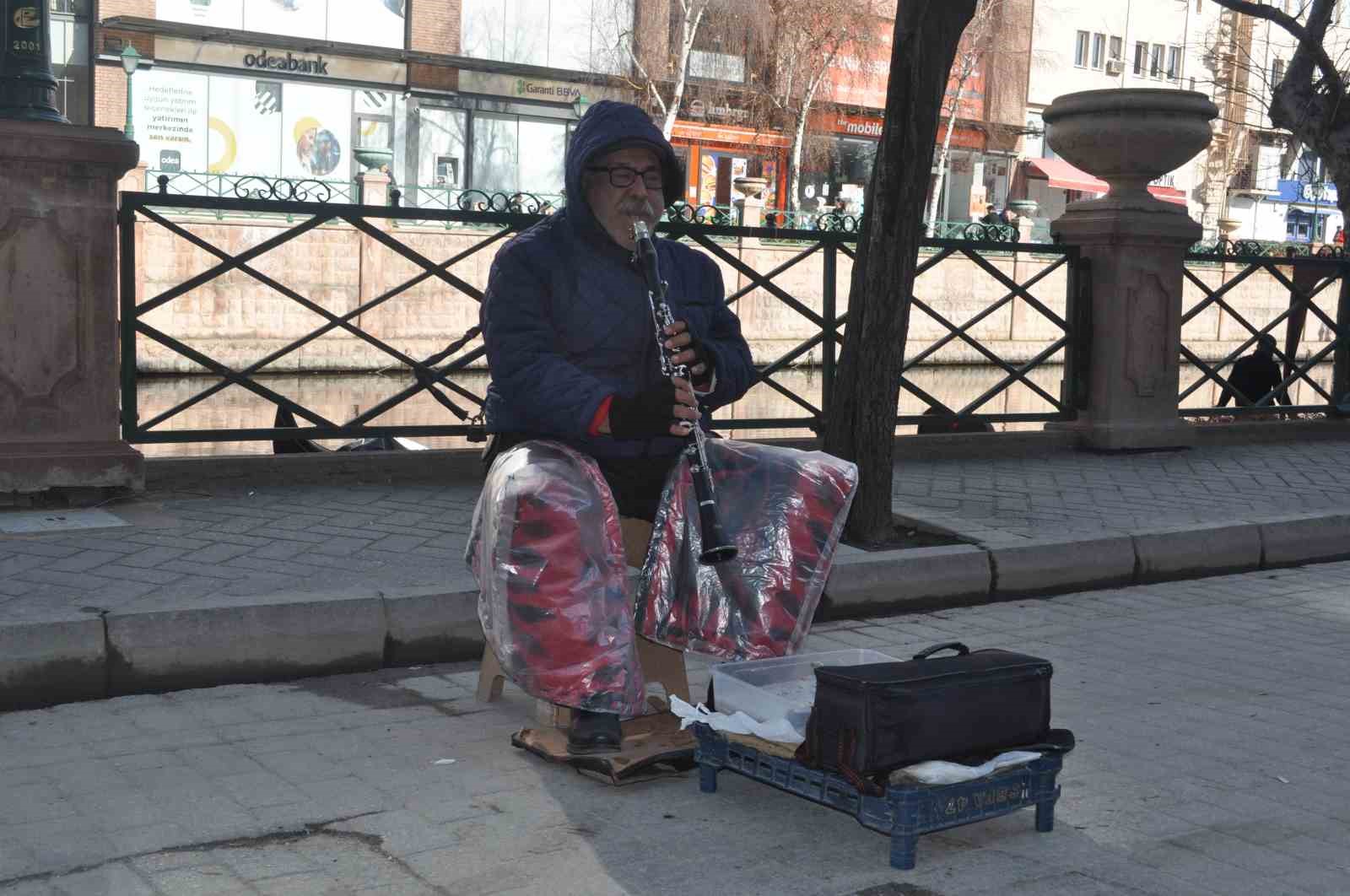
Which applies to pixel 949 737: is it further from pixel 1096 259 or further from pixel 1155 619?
pixel 1096 259

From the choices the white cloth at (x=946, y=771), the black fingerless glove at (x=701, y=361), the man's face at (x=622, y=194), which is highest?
the man's face at (x=622, y=194)

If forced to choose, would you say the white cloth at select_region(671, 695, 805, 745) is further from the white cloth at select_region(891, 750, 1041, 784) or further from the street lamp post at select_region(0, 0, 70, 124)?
the street lamp post at select_region(0, 0, 70, 124)

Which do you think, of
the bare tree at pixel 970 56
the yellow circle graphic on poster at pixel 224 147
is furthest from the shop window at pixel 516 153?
the bare tree at pixel 970 56

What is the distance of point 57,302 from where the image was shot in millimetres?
6613

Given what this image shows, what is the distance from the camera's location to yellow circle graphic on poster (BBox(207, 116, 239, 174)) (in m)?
34.2

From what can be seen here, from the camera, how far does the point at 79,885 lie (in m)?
3.16

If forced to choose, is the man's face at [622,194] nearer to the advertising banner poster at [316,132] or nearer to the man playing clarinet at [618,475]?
the man playing clarinet at [618,475]

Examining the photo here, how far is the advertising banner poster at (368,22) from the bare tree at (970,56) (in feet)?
46.4

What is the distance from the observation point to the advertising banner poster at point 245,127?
34.2 metres

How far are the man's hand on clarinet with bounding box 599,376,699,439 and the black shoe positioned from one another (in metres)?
0.74

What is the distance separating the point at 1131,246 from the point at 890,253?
3.78 m

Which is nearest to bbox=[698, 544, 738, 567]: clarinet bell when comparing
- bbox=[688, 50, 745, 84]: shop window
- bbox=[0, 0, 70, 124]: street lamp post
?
bbox=[0, 0, 70, 124]: street lamp post

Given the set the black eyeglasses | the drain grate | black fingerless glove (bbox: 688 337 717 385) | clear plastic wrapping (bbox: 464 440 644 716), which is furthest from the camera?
the drain grate

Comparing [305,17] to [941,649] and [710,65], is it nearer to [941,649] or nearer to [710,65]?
[710,65]
